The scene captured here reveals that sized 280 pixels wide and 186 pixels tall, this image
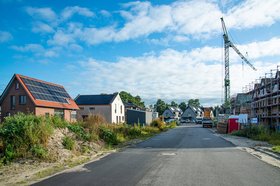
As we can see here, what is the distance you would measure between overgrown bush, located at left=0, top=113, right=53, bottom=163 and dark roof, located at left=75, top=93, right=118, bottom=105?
4973 centimetres

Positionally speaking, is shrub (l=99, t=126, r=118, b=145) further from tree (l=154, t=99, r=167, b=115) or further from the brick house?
tree (l=154, t=99, r=167, b=115)

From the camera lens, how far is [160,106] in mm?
145250

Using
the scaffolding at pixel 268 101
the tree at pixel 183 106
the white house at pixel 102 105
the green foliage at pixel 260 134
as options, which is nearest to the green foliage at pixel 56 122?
the green foliage at pixel 260 134

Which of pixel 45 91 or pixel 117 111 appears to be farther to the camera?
pixel 117 111

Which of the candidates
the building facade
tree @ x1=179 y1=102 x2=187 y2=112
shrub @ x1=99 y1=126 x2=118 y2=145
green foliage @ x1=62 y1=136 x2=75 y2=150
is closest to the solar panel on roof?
shrub @ x1=99 y1=126 x2=118 y2=145

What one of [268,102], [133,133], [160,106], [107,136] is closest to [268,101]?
[268,102]

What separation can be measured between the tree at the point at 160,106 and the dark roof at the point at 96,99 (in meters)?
75.7

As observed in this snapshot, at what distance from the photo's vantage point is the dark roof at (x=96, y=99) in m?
65.0

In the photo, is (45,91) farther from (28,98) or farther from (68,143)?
(68,143)

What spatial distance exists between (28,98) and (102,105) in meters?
22.9

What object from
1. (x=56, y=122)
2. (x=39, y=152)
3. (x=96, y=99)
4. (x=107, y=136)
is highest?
(x=96, y=99)

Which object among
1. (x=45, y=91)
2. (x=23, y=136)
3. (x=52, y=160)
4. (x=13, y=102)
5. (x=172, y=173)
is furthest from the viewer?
(x=45, y=91)

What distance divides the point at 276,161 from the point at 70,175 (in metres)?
8.48

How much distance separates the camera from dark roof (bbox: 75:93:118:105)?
6497cm
